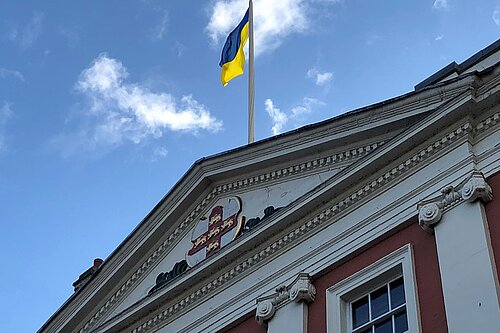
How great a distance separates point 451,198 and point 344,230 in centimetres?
236

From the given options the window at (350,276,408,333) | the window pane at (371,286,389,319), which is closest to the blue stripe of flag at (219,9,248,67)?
the window at (350,276,408,333)

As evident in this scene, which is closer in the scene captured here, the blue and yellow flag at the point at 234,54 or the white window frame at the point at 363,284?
the white window frame at the point at 363,284

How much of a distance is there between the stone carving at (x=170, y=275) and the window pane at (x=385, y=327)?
579cm

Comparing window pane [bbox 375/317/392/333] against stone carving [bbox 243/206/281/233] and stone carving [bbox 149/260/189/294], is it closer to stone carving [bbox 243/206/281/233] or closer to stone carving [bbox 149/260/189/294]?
stone carving [bbox 243/206/281/233]

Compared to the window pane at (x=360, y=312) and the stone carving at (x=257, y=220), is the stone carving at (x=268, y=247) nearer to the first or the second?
the stone carving at (x=257, y=220)

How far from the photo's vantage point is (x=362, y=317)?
16125mm

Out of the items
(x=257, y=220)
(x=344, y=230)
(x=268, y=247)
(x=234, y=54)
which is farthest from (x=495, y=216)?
(x=234, y=54)

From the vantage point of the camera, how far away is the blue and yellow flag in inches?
1027

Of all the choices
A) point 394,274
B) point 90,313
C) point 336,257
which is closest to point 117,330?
point 90,313

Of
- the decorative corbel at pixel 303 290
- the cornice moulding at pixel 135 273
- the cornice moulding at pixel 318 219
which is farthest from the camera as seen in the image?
the cornice moulding at pixel 135 273

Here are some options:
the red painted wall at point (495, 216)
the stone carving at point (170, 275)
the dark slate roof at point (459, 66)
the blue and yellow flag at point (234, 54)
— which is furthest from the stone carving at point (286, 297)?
the blue and yellow flag at point (234, 54)

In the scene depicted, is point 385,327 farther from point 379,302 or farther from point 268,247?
point 268,247

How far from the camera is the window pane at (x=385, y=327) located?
15.4m

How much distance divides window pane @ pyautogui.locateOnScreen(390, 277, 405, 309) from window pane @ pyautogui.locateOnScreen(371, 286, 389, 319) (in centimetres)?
14
